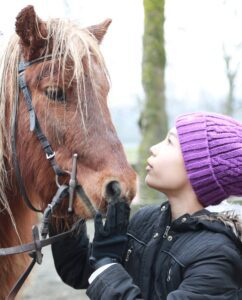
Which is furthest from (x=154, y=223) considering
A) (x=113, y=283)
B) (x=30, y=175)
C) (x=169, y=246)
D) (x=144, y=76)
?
(x=144, y=76)

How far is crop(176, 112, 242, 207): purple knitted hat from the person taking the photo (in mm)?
1849

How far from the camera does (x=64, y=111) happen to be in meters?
2.00

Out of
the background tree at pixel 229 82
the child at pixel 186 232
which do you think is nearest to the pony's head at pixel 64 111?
the child at pixel 186 232

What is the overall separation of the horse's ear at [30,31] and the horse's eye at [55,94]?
0.19 m

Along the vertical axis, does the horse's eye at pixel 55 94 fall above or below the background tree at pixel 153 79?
above

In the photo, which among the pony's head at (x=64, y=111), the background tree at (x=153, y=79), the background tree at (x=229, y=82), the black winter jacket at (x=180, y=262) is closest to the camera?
the black winter jacket at (x=180, y=262)

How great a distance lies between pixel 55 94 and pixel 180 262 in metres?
0.84

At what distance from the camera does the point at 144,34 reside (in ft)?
21.8

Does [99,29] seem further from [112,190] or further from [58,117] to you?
[112,190]

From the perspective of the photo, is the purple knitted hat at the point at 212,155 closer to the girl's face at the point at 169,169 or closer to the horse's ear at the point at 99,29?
the girl's face at the point at 169,169

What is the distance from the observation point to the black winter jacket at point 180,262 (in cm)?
172

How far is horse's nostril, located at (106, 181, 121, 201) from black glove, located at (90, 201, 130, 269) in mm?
29

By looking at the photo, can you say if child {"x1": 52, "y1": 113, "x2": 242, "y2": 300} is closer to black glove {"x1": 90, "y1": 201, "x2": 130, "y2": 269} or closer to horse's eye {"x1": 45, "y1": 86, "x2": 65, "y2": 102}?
black glove {"x1": 90, "y1": 201, "x2": 130, "y2": 269}

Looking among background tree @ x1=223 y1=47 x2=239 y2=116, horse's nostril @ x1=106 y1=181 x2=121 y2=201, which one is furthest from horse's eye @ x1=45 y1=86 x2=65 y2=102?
background tree @ x1=223 y1=47 x2=239 y2=116
